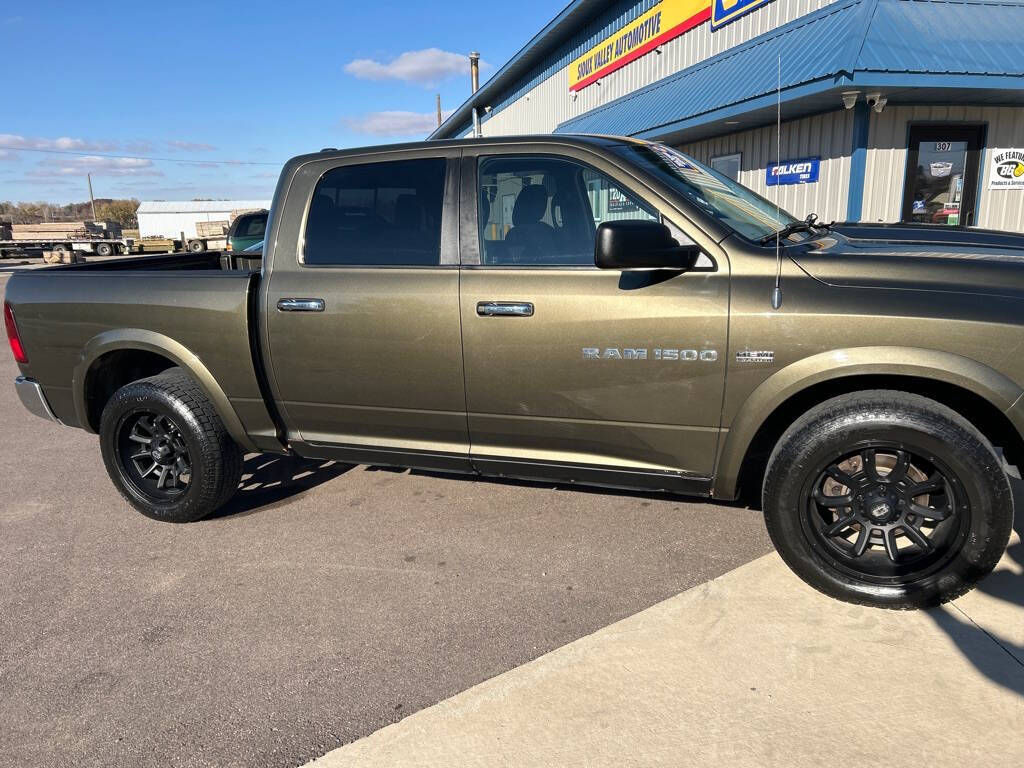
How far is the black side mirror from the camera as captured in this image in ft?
9.55

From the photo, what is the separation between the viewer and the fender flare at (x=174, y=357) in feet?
13.0

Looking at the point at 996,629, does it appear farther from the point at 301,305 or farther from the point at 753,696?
the point at 301,305

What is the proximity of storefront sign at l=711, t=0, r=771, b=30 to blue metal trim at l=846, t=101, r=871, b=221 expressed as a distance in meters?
2.63

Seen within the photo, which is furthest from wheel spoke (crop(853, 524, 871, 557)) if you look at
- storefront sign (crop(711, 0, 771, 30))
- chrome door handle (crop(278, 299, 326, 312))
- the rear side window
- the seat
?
storefront sign (crop(711, 0, 771, 30))

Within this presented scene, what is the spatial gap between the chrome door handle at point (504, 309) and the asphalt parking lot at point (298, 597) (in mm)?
1229

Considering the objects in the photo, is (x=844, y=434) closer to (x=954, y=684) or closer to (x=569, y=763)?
(x=954, y=684)

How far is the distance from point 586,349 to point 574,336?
79 millimetres

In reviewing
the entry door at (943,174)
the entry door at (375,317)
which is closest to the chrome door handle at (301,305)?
the entry door at (375,317)

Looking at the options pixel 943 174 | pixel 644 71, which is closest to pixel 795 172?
pixel 943 174

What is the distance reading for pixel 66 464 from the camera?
5.37 metres

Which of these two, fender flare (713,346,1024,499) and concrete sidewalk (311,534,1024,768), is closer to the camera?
concrete sidewalk (311,534,1024,768)

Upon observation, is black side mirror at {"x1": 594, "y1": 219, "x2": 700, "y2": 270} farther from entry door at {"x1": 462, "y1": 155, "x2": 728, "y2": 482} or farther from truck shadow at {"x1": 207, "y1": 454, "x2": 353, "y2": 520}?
truck shadow at {"x1": 207, "y1": 454, "x2": 353, "y2": 520}

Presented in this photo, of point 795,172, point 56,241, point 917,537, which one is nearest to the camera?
point 917,537

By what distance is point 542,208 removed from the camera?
348 cm
